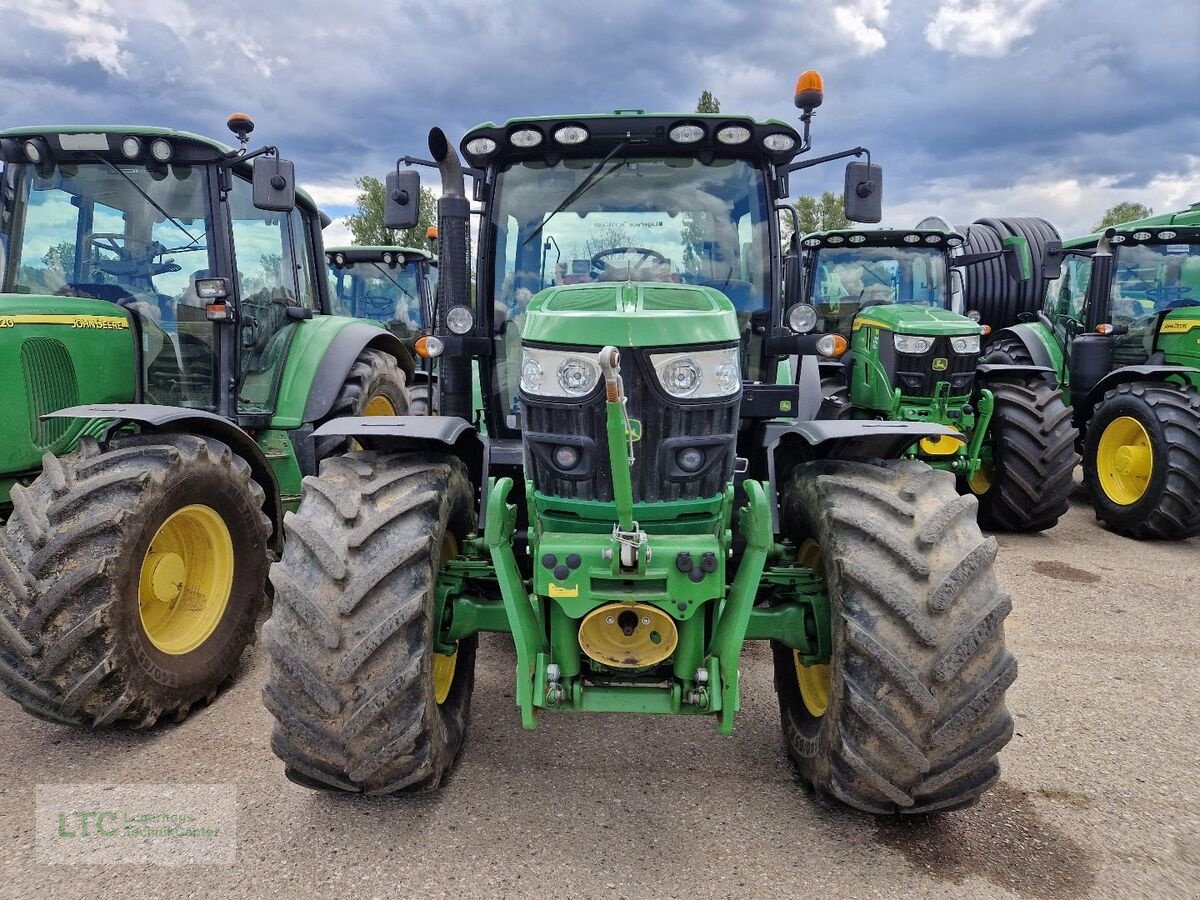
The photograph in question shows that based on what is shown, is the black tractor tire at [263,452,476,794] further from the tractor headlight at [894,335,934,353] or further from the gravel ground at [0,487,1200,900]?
the tractor headlight at [894,335,934,353]

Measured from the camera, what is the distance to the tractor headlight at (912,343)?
6.45m

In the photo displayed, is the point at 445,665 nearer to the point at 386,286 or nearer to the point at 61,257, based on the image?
the point at 61,257

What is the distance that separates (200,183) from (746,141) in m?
2.79

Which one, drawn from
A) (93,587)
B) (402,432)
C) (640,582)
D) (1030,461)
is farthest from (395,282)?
(640,582)

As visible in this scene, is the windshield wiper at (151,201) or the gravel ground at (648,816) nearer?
the gravel ground at (648,816)

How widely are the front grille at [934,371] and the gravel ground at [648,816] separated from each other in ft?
10.7

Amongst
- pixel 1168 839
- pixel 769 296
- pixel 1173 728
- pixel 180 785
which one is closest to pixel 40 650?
pixel 180 785

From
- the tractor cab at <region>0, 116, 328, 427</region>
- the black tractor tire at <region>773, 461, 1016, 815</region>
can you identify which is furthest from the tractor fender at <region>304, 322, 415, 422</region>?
the black tractor tire at <region>773, 461, 1016, 815</region>

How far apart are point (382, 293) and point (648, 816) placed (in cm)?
881

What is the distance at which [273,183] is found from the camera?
3.90 metres

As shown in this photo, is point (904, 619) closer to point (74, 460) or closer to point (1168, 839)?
point (1168, 839)

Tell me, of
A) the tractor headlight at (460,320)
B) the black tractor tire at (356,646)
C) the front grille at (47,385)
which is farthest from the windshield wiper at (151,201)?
the black tractor tire at (356,646)

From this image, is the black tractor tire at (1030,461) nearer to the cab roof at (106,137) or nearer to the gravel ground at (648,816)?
the gravel ground at (648,816)

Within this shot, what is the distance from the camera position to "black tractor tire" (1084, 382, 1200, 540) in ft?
19.3
